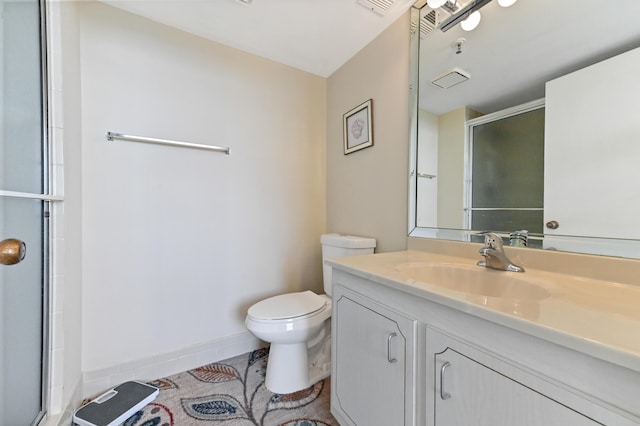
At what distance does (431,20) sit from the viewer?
1.31 m

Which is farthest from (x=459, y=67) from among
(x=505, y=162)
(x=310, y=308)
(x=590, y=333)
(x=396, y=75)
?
(x=310, y=308)

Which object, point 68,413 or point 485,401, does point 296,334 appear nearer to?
point 485,401

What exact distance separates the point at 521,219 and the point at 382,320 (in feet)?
2.23

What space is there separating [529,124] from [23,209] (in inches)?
74.3

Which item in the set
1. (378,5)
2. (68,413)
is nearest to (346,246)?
(378,5)

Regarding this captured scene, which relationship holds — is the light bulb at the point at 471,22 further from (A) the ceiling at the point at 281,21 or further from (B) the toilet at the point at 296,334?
(B) the toilet at the point at 296,334

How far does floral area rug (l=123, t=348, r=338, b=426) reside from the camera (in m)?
1.18

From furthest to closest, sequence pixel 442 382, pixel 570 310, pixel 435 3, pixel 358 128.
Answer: pixel 358 128
pixel 435 3
pixel 442 382
pixel 570 310

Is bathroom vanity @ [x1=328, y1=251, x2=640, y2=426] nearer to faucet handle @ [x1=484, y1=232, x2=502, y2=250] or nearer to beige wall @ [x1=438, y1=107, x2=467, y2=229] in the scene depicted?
faucet handle @ [x1=484, y1=232, x2=502, y2=250]

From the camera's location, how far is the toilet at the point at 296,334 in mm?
1290

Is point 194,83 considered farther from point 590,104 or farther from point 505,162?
point 590,104

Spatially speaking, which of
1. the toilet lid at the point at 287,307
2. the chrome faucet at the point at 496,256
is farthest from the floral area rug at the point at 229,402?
the chrome faucet at the point at 496,256

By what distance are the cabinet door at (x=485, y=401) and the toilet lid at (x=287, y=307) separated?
0.79 metres

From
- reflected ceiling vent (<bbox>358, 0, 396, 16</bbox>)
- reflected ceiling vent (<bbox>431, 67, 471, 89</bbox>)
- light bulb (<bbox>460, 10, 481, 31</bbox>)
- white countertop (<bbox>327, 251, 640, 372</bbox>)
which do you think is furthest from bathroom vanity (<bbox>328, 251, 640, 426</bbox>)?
reflected ceiling vent (<bbox>358, 0, 396, 16</bbox>)
